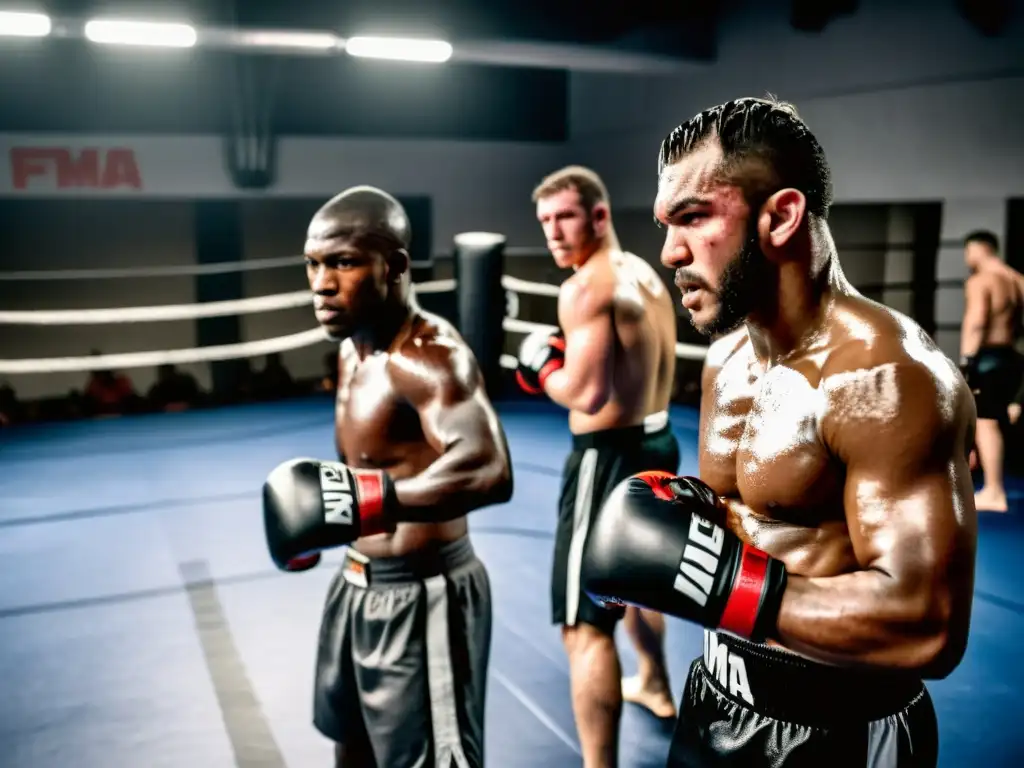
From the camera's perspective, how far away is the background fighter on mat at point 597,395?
2.06m

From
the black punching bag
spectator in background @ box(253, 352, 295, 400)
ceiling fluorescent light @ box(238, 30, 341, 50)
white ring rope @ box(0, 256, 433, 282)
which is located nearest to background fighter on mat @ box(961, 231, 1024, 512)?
the black punching bag

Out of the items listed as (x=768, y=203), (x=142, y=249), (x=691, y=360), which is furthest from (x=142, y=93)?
(x=768, y=203)

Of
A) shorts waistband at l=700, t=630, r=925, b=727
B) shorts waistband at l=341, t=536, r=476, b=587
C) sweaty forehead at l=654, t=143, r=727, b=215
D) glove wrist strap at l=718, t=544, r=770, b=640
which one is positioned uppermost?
sweaty forehead at l=654, t=143, r=727, b=215

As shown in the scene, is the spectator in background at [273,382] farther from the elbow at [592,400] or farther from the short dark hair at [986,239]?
the elbow at [592,400]

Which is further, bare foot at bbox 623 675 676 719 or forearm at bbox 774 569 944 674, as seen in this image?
bare foot at bbox 623 675 676 719

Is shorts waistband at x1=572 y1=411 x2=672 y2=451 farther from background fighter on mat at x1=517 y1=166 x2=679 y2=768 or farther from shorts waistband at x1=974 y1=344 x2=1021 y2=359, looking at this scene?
shorts waistband at x1=974 y1=344 x2=1021 y2=359

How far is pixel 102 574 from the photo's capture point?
3.42 metres

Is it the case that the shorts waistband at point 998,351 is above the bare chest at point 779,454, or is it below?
below

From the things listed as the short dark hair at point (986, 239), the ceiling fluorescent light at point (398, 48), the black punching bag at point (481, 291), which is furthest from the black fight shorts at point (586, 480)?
the ceiling fluorescent light at point (398, 48)

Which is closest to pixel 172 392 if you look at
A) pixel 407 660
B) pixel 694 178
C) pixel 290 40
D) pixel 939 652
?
pixel 290 40

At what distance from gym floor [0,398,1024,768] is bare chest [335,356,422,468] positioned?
33.4 inches

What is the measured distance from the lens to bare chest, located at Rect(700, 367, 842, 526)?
1.01 metres

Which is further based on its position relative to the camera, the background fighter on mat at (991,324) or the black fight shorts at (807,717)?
the background fighter on mat at (991,324)

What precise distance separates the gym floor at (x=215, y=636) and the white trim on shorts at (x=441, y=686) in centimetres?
51
